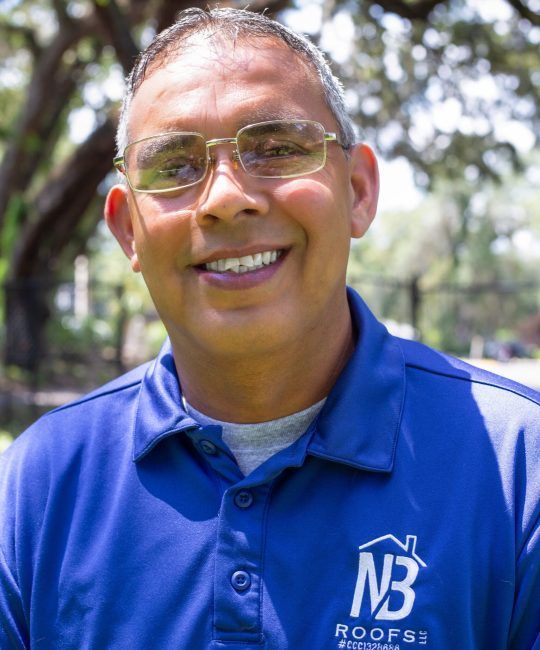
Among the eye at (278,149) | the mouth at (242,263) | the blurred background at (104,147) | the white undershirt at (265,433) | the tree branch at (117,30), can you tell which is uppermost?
the eye at (278,149)

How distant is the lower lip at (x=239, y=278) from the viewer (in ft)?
5.82

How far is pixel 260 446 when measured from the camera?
1.89 meters

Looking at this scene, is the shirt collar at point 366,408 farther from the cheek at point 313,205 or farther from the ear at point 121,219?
the ear at point 121,219

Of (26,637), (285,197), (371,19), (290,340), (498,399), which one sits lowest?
(371,19)

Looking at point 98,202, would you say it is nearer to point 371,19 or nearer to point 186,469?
point 371,19

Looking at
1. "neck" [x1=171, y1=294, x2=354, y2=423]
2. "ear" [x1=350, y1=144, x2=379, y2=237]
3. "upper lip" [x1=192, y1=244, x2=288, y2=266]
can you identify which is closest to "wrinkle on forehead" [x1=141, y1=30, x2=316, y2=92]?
"ear" [x1=350, y1=144, x2=379, y2=237]

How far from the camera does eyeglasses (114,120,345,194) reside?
179cm

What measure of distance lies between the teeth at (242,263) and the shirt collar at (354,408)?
1.09 feet

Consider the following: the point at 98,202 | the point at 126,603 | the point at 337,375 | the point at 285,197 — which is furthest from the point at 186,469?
the point at 98,202

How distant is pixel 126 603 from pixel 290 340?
651 mm

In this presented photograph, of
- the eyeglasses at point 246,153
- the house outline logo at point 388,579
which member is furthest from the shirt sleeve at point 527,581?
the eyeglasses at point 246,153

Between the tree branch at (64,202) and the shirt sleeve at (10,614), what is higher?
the shirt sleeve at (10,614)

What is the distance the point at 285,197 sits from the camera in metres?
1.77

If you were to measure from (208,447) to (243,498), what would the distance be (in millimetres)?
172
